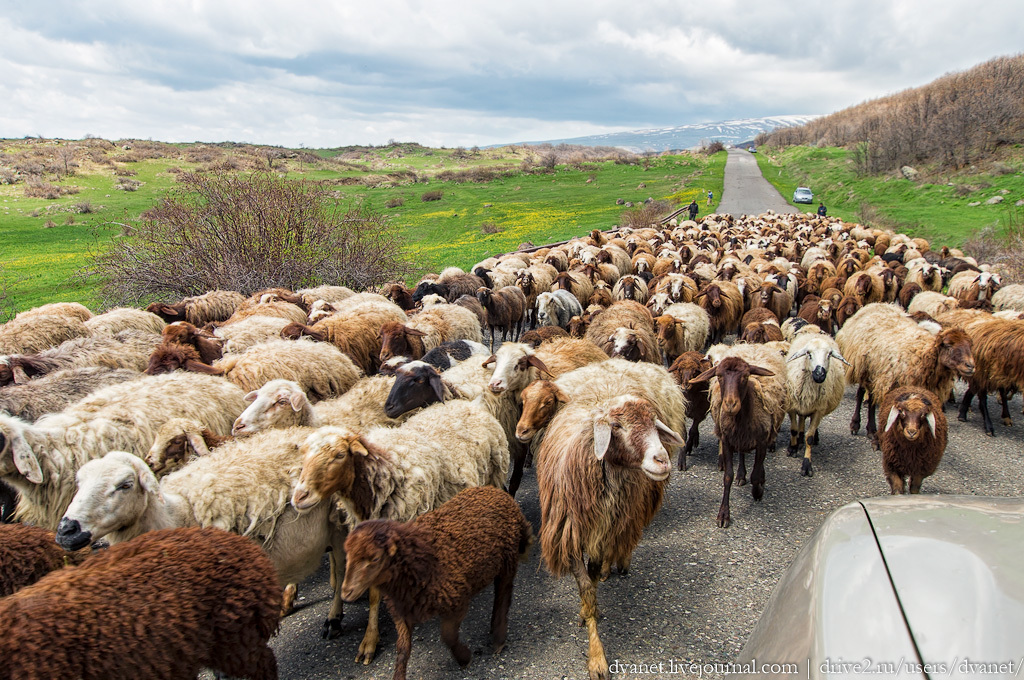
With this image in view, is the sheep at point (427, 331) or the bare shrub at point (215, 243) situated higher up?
the bare shrub at point (215, 243)

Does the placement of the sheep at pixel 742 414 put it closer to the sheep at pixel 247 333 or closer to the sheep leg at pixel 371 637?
the sheep leg at pixel 371 637

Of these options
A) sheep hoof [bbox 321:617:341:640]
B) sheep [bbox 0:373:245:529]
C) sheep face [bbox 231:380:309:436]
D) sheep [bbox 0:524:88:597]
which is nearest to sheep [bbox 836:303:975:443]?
sheep hoof [bbox 321:617:341:640]

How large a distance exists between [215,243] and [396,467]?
12.3m

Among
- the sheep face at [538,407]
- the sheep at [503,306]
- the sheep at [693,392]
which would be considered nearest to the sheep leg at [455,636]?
the sheep face at [538,407]

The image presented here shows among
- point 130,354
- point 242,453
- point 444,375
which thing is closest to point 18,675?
point 242,453

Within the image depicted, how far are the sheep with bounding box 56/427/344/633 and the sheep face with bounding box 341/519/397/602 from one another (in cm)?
81

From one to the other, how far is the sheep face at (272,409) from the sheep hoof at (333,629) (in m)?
1.92

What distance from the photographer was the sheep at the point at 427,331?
8.33 metres

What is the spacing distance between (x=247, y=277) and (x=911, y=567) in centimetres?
1503

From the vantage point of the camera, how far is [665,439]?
4.20 meters

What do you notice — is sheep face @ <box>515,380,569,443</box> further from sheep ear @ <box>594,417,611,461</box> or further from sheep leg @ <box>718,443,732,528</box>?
Result: sheep leg @ <box>718,443,732,528</box>

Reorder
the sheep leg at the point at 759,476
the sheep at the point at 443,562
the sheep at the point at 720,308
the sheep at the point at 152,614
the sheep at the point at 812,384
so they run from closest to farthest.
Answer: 1. the sheep at the point at 152,614
2. the sheep at the point at 443,562
3. the sheep leg at the point at 759,476
4. the sheep at the point at 812,384
5. the sheep at the point at 720,308

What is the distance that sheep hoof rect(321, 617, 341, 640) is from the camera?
4.34 metres

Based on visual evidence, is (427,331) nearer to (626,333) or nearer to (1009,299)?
(626,333)
